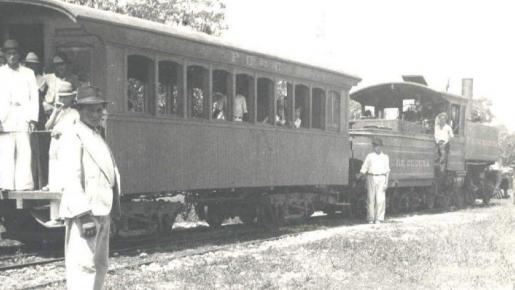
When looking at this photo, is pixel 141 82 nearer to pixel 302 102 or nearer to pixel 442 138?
pixel 302 102

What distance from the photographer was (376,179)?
15133mm

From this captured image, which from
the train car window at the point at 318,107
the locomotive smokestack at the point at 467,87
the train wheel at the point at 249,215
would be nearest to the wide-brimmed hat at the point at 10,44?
the train wheel at the point at 249,215

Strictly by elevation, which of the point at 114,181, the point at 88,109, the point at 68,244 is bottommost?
the point at 68,244

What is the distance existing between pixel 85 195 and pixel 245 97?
23.4 feet

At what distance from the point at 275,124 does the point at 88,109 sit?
763 centimetres

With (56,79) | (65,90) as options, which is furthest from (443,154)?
(65,90)

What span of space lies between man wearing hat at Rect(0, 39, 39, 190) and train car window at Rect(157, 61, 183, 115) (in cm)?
209

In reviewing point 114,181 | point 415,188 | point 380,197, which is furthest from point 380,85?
point 114,181

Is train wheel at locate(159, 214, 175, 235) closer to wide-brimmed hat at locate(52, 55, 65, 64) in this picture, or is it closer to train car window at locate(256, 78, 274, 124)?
train car window at locate(256, 78, 274, 124)

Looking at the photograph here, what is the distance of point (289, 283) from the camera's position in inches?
290

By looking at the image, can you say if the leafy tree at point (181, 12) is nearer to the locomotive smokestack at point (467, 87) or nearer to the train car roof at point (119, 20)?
the locomotive smokestack at point (467, 87)

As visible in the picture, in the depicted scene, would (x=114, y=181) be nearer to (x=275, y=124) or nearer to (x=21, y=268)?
(x=21, y=268)

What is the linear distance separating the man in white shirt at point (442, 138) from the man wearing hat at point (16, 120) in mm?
12466

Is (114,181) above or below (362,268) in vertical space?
above
